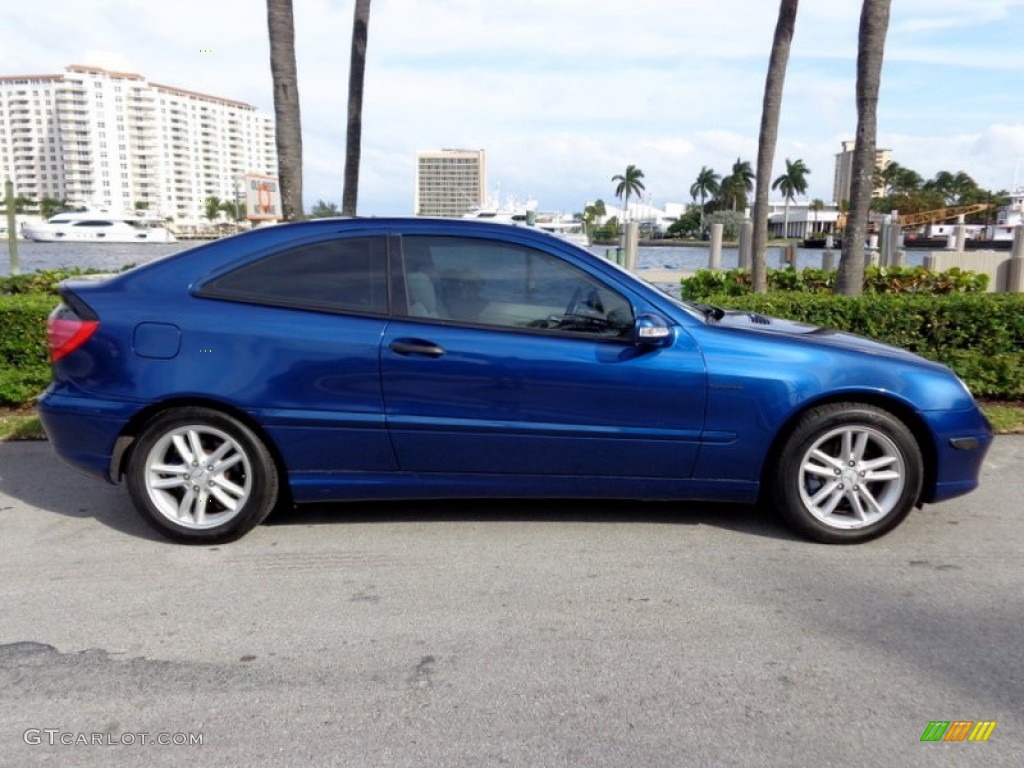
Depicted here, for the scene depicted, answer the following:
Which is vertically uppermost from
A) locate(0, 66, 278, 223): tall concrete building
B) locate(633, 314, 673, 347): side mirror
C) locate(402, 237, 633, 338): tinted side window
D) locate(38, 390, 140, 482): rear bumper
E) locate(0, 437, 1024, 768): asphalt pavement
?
locate(0, 66, 278, 223): tall concrete building

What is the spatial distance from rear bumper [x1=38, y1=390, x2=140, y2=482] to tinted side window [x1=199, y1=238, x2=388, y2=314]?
74 cm

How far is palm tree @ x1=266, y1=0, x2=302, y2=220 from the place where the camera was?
8.86 metres

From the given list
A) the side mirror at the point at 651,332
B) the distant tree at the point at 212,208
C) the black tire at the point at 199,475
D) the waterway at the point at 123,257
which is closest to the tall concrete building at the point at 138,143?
the distant tree at the point at 212,208

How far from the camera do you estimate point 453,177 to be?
34469 mm

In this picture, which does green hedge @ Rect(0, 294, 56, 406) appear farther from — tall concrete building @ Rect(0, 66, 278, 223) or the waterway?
tall concrete building @ Rect(0, 66, 278, 223)

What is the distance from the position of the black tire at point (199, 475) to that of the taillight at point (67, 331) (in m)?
0.54

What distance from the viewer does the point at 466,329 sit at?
167 inches

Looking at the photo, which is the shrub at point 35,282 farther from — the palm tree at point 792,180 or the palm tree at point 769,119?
the palm tree at point 792,180

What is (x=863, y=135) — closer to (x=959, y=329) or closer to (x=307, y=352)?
(x=959, y=329)

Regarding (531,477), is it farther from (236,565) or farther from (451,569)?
(236,565)

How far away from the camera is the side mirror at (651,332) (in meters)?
4.16

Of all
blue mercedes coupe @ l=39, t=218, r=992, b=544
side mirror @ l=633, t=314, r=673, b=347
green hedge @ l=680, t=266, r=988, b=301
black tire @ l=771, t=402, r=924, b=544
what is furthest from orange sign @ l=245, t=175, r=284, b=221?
black tire @ l=771, t=402, r=924, b=544

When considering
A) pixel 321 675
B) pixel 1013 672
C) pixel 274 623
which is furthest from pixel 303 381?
pixel 1013 672

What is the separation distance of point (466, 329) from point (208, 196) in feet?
286
